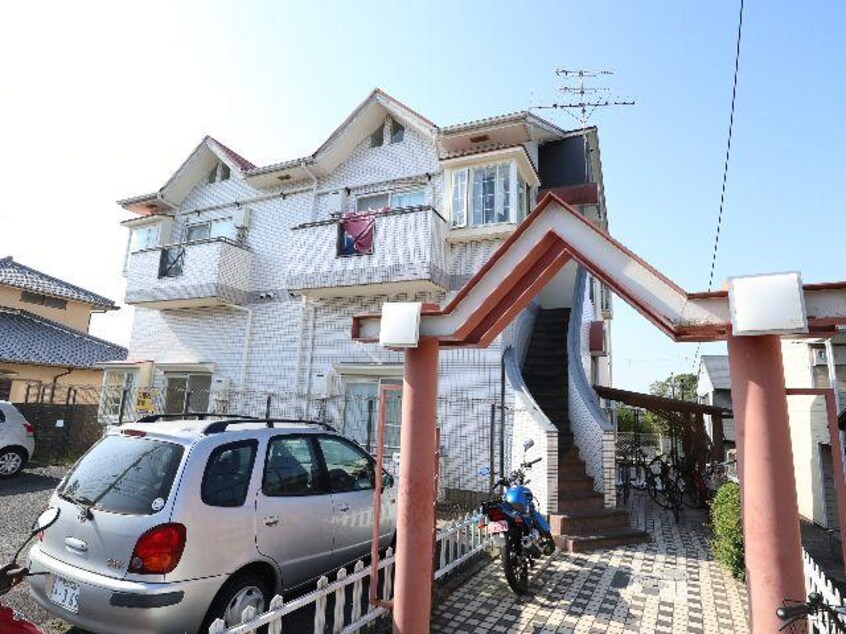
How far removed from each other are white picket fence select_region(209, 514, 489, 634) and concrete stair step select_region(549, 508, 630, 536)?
140 cm

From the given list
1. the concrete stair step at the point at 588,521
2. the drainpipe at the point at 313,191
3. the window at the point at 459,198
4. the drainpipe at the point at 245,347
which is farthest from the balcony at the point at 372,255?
the concrete stair step at the point at 588,521

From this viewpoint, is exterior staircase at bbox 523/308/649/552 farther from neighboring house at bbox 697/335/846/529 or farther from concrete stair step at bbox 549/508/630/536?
neighboring house at bbox 697/335/846/529

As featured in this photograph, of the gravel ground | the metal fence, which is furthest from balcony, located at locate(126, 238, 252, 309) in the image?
the gravel ground

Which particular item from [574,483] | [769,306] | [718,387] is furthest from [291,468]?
[718,387]

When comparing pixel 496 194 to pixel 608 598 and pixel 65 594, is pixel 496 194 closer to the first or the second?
pixel 608 598

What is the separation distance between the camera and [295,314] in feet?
44.1

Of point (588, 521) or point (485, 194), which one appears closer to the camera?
point (588, 521)

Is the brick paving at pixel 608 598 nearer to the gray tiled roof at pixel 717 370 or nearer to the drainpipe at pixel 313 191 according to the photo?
the drainpipe at pixel 313 191

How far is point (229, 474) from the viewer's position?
409cm

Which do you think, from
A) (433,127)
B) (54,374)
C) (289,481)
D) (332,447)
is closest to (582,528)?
(332,447)

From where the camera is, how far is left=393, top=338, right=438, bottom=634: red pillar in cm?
392

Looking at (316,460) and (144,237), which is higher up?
(144,237)

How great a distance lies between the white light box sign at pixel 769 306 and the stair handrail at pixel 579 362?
5.66 metres

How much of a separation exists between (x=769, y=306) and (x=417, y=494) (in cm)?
290
